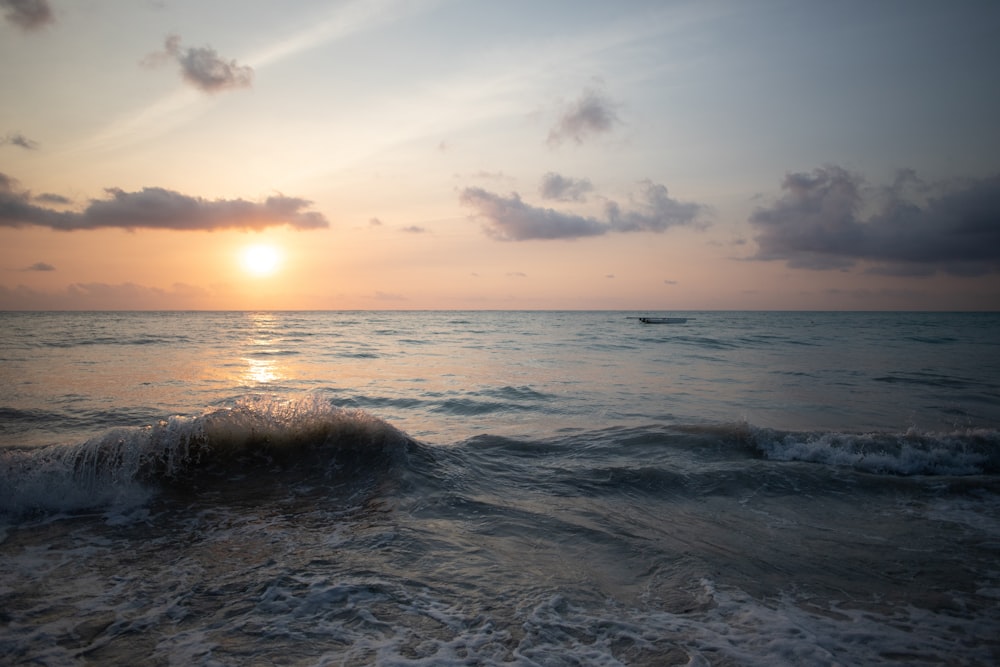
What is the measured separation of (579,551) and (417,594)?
7.21 ft

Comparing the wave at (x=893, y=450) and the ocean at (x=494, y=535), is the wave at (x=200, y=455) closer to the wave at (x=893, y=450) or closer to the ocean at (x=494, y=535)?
the ocean at (x=494, y=535)

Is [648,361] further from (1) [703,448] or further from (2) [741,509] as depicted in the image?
(2) [741,509]

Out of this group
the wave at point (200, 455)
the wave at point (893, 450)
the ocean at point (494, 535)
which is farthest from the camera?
the wave at point (893, 450)

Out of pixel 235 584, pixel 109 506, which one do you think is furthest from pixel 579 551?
pixel 109 506

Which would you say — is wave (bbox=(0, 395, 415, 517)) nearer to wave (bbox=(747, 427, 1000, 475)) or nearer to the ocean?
the ocean

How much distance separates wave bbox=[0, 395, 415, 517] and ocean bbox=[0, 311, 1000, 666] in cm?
5

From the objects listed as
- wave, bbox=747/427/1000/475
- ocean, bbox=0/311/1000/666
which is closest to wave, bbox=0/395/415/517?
ocean, bbox=0/311/1000/666

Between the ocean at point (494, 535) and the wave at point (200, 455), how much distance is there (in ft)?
0.16

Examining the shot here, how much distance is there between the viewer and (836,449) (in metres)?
10.6

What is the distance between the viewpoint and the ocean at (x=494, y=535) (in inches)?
170

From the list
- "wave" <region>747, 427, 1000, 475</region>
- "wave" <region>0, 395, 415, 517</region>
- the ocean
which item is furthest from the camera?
"wave" <region>747, 427, 1000, 475</region>

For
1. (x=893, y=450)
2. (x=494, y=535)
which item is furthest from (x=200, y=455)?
(x=893, y=450)

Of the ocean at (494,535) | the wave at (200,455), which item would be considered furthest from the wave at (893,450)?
the wave at (200,455)

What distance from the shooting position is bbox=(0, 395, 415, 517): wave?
7484mm
